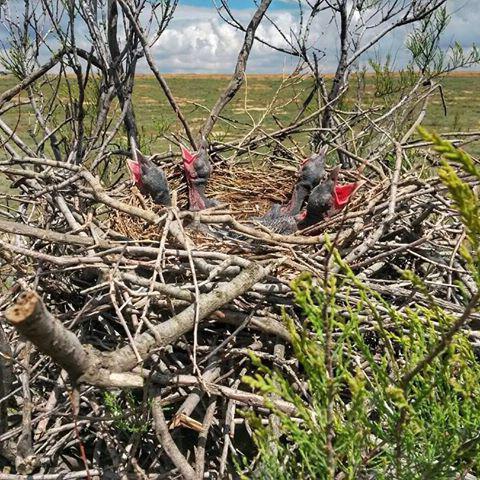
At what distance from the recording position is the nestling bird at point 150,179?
7.26 ft

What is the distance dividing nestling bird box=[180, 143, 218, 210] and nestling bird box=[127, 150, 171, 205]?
172 mm

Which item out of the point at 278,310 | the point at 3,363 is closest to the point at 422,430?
the point at 278,310

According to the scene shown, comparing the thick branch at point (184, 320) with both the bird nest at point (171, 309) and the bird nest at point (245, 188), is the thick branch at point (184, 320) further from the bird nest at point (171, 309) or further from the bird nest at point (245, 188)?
the bird nest at point (245, 188)

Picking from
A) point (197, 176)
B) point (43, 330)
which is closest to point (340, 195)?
point (197, 176)

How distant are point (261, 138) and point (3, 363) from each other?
1.67 m

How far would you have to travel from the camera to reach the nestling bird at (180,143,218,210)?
7.92 ft

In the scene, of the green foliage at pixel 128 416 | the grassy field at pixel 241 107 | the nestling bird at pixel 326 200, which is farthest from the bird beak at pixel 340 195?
the grassy field at pixel 241 107

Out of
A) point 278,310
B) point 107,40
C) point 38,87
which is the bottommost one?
point 278,310

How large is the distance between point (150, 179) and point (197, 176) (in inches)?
10.5

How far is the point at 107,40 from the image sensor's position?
265cm

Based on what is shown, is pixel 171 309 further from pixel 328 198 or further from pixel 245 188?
pixel 245 188

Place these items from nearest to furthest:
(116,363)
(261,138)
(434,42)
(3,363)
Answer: (116,363)
(3,363)
(261,138)
(434,42)

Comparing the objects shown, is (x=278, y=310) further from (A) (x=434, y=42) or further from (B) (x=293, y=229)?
(A) (x=434, y=42)

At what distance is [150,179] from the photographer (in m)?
2.21
